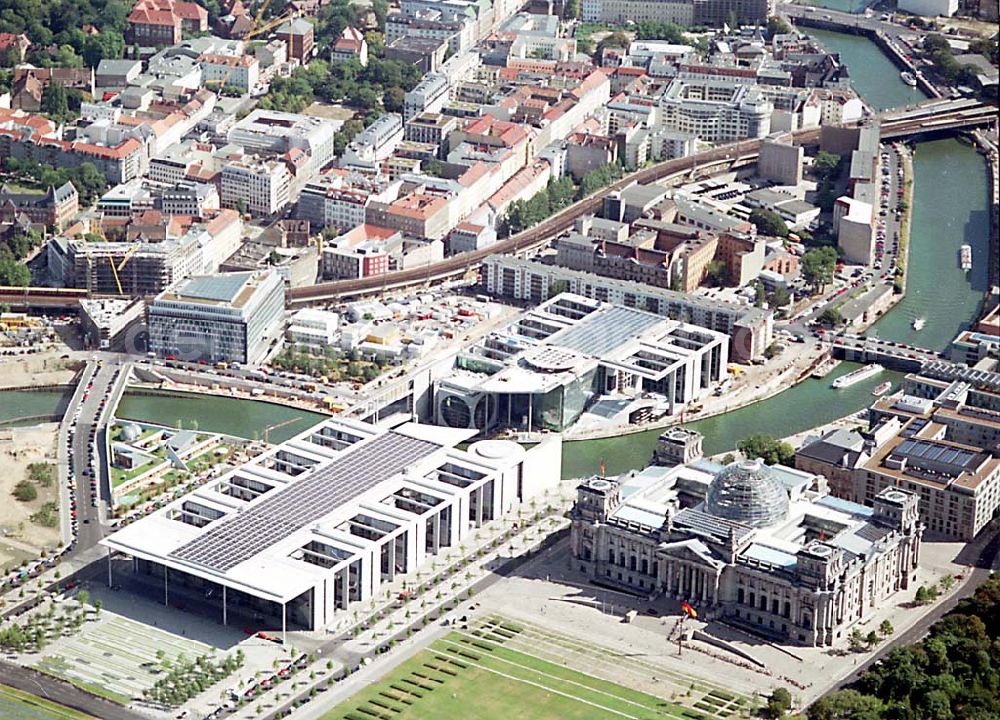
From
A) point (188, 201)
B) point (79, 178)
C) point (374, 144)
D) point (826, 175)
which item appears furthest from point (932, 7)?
point (79, 178)

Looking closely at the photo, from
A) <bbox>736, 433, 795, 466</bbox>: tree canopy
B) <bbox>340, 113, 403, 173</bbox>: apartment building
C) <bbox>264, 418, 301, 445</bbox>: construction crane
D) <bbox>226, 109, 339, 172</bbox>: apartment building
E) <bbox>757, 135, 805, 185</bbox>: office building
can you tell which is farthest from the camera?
<bbox>757, 135, 805, 185</bbox>: office building

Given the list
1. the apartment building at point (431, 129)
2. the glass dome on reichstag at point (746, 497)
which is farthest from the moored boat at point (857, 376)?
the apartment building at point (431, 129)

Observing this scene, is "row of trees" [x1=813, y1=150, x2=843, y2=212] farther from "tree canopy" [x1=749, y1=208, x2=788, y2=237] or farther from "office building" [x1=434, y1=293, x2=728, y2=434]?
"office building" [x1=434, y1=293, x2=728, y2=434]

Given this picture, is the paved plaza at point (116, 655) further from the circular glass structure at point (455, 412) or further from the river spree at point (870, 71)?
the river spree at point (870, 71)

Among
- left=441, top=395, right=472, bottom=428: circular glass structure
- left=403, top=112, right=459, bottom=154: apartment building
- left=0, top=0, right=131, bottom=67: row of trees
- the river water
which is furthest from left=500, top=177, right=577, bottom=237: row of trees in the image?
left=0, top=0, right=131, bottom=67: row of trees

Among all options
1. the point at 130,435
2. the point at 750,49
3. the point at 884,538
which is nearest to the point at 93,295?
the point at 130,435

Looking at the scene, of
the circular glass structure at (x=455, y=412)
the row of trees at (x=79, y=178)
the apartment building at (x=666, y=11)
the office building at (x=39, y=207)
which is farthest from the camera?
the apartment building at (x=666, y=11)
